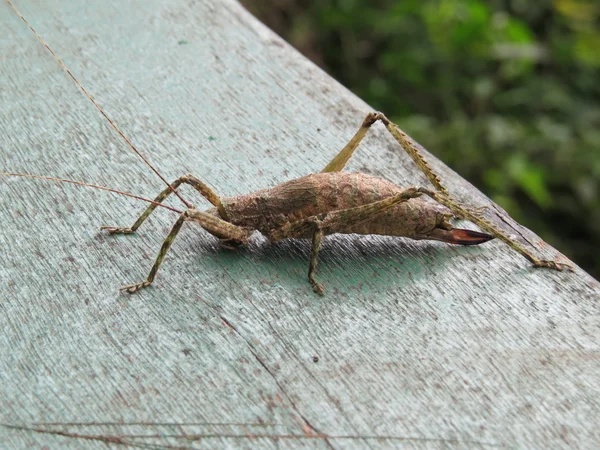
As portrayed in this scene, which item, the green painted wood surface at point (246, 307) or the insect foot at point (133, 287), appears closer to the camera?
the green painted wood surface at point (246, 307)

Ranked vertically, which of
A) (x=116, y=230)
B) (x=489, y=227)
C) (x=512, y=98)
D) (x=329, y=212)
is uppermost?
(x=512, y=98)

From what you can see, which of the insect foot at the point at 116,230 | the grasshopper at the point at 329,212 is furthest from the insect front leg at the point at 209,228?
the insect foot at the point at 116,230

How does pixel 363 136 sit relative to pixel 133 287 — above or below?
above

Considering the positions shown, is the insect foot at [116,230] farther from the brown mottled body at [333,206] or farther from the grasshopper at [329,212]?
the brown mottled body at [333,206]

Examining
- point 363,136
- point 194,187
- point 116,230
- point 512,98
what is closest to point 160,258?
point 116,230

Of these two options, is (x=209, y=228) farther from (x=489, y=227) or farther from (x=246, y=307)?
(x=489, y=227)
